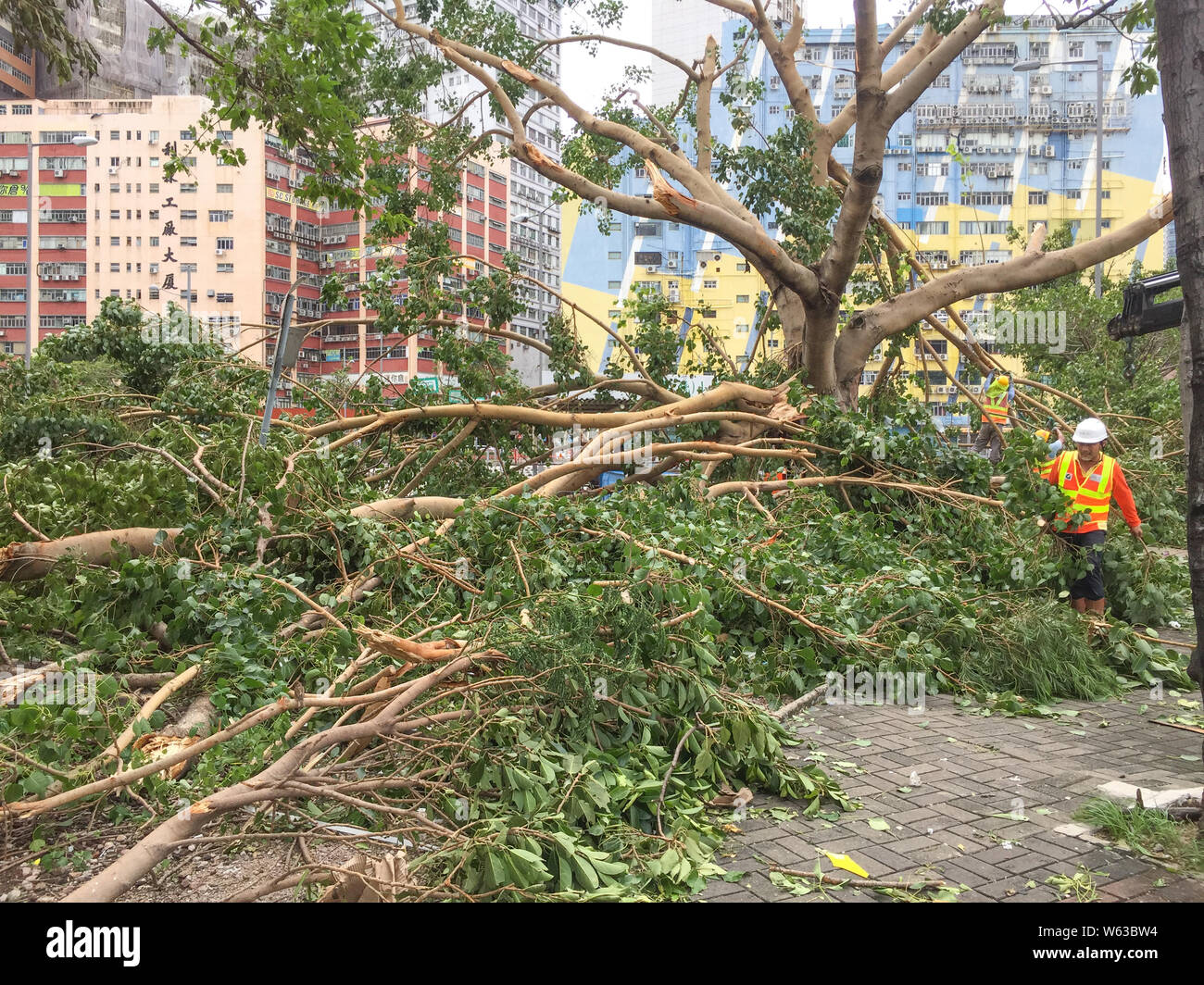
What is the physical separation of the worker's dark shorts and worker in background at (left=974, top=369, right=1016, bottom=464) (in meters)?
3.03

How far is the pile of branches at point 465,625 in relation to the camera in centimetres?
320

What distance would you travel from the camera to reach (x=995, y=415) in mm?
10203

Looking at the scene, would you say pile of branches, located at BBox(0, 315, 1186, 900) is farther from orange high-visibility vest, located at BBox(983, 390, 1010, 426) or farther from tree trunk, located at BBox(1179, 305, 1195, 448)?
tree trunk, located at BBox(1179, 305, 1195, 448)

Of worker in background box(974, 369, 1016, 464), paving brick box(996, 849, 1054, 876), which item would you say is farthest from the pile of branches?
worker in background box(974, 369, 1016, 464)

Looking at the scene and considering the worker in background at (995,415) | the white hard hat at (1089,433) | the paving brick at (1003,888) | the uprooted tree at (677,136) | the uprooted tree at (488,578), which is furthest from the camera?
the worker in background at (995,415)

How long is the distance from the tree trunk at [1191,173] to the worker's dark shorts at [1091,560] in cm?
343

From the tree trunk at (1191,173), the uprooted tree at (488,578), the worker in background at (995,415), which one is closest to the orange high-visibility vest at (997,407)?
the worker in background at (995,415)

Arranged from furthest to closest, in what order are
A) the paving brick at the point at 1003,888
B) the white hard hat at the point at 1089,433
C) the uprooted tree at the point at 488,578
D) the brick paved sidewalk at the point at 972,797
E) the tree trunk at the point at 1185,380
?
1. the white hard hat at the point at 1089,433
2. the tree trunk at the point at 1185,380
3. the uprooted tree at the point at 488,578
4. the brick paved sidewalk at the point at 972,797
5. the paving brick at the point at 1003,888

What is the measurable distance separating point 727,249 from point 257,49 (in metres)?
50.2

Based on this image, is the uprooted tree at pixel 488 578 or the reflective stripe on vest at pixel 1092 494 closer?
the uprooted tree at pixel 488 578

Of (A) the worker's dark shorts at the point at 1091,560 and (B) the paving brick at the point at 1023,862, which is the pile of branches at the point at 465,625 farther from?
(B) the paving brick at the point at 1023,862

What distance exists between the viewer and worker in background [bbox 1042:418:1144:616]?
641 centimetres

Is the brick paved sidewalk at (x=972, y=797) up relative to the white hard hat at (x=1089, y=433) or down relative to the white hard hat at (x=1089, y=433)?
down
